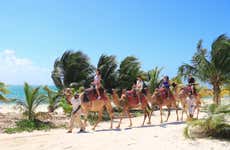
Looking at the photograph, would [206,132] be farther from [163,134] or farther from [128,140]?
[128,140]

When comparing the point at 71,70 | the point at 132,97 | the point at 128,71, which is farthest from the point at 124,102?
the point at 128,71

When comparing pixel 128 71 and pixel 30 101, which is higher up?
pixel 128 71

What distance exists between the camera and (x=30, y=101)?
1642 cm

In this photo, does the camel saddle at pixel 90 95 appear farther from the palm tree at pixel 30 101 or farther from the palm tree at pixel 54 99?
the palm tree at pixel 54 99

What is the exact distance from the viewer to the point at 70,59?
71.9ft

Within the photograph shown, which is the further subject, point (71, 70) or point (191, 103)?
point (71, 70)

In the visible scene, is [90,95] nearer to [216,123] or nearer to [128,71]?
[216,123]

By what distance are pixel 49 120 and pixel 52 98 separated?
2.88 meters

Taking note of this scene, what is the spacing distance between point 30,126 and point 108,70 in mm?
8535

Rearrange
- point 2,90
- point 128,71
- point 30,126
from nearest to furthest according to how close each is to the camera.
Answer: point 30,126 → point 2,90 → point 128,71

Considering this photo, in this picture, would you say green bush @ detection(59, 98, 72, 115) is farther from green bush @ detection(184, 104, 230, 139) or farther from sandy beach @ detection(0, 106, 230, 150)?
green bush @ detection(184, 104, 230, 139)

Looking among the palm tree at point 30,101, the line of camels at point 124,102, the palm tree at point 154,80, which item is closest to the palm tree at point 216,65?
the palm tree at point 154,80

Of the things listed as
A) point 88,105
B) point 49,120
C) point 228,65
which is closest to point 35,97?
point 49,120

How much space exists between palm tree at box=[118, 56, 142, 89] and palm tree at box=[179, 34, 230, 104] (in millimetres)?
5262
